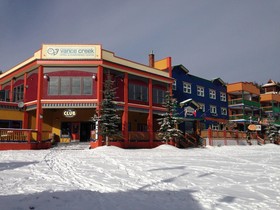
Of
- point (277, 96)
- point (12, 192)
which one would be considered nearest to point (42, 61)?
point (12, 192)

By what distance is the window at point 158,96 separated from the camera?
28930 millimetres

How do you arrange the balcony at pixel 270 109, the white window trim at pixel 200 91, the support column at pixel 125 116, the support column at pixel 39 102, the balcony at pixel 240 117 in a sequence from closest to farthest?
the support column at pixel 39 102
the support column at pixel 125 116
the white window trim at pixel 200 91
the balcony at pixel 240 117
the balcony at pixel 270 109

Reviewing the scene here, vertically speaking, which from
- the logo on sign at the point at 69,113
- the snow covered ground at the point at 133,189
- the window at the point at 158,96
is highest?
the window at the point at 158,96

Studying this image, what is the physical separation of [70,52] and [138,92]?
7927 mm

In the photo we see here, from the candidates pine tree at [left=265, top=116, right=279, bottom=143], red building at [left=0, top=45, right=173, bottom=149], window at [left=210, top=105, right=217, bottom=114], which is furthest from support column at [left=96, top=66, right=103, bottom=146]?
pine tree at [left=265, top=116, right=279, bottom=143]

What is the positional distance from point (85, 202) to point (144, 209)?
1.29 metres

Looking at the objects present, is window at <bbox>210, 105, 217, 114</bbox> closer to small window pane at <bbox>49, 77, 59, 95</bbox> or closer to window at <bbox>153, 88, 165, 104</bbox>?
window at <bbox>153, 88, 165, 104</bbox>

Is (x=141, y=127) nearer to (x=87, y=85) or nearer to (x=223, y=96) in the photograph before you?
(x=87, y=85)

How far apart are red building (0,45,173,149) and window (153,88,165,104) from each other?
43.3 inches

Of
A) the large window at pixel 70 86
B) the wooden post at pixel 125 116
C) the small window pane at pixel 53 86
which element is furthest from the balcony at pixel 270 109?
the small window pane at pixel 53 86

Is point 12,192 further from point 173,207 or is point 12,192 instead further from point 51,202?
point 173,207

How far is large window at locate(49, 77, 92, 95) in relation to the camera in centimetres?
2308

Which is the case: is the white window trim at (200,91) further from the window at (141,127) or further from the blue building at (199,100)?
the window at (141,127)

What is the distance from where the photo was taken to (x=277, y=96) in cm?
5309
